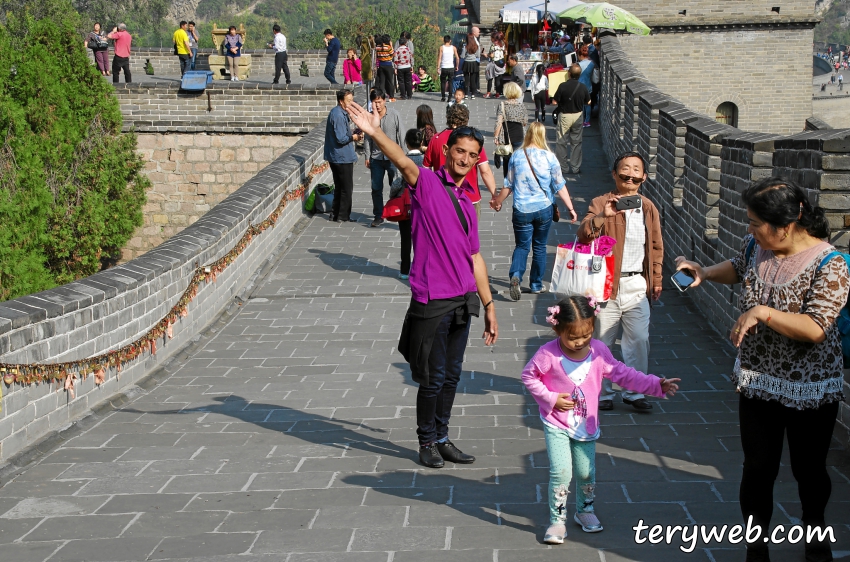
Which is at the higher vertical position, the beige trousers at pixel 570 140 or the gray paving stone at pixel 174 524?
the beige trousers at pixel 570 140

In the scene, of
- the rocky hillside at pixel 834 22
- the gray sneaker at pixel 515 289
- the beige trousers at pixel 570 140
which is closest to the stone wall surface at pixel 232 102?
the beige trousers at pixel 570 140

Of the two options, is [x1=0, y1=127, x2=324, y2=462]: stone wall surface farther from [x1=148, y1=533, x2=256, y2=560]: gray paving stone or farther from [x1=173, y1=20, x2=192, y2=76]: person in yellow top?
[x1=173, y1=20, x2=192, y2=76]: person in yellow top

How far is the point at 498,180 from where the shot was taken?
17.0 meters

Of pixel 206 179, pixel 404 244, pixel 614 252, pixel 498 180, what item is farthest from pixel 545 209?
pixel 206 179

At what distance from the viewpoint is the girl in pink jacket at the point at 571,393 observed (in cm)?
435

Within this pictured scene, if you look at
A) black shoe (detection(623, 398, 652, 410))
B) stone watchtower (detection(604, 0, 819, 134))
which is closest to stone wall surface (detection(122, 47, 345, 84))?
stone watchtower (detection(604, 0, 819, 134))

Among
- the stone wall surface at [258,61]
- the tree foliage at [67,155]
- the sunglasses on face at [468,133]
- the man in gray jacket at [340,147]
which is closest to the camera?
the sunglasses on face at [468,133]

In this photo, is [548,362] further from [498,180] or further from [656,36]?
[656,36]

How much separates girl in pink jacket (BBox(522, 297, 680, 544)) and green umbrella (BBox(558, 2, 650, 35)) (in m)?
21.0

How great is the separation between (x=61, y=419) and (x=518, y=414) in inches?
116

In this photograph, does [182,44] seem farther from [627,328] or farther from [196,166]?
[627,328]

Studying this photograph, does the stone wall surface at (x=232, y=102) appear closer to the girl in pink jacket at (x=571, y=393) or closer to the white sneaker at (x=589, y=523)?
the girl in pink jacket at (x=571, y=393)

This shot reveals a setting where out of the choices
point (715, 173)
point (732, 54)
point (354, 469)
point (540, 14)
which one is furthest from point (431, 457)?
point (732, 54)

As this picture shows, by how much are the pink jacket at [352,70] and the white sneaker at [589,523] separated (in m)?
22.9
